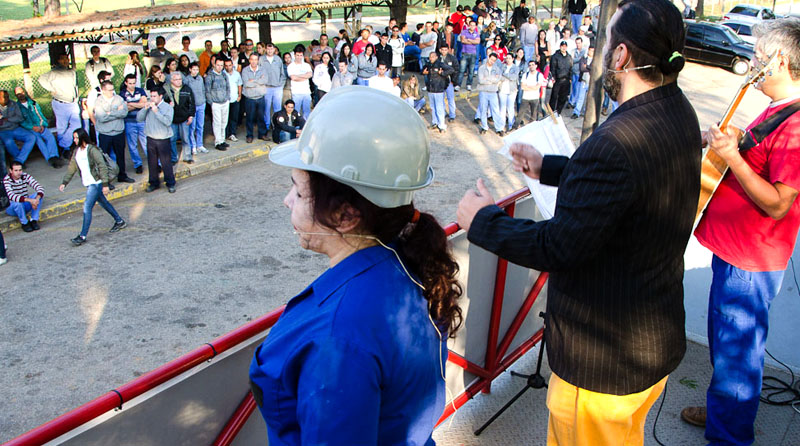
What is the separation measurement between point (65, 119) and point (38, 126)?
0.72 metres

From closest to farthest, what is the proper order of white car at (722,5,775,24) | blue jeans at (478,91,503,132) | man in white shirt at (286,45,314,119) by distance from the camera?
1. man in white shirt at (286,45,314,119)
2. blue jeans at (478,91,503,132)
3. white car at (722,5,775,24)

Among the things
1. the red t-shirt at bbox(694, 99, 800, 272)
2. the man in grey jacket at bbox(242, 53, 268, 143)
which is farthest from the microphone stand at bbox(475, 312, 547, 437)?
the man in grey jacket at bbox(242, 53, 268, 143)

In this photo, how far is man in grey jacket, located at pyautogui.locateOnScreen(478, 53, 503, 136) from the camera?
48.2ft

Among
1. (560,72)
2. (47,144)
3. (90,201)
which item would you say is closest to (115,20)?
(47,144)

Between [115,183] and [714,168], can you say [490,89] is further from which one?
[714,168]

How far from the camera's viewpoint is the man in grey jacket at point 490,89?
14.7 metres

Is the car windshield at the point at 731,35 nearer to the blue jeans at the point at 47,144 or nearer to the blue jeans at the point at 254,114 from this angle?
the blue jeans at the point at 254,114

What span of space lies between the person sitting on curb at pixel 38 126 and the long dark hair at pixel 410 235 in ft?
37.2

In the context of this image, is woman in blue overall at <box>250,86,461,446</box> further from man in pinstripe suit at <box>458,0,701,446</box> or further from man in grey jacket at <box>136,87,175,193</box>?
man in grey jacket at <box>136,87,175,193</box>

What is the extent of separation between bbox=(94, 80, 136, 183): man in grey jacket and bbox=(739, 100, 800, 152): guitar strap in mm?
10098

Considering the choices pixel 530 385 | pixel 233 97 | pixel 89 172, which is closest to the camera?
pixel 530 385

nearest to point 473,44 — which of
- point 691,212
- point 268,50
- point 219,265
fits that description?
point 268,50

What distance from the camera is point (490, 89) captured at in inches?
582

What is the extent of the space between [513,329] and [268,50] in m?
11.3
